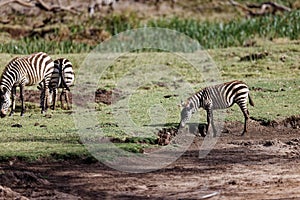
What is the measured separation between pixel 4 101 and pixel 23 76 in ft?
1.83

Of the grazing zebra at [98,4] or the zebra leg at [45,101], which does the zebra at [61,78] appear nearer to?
the zebra leg at [45,101]

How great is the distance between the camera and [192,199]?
7.73 meters

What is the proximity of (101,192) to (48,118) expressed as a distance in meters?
3.94

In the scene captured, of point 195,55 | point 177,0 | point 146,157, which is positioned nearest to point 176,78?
point 195,55

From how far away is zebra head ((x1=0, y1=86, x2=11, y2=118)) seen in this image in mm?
11961

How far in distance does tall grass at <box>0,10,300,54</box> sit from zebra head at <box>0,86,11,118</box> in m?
5.73

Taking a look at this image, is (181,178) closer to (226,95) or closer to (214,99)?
(214,99)

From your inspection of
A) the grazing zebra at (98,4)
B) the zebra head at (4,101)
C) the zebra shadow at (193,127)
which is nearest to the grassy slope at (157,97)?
the zebra shadow at (193,127)

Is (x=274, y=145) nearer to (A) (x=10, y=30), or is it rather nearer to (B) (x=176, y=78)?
(B) (x=176, y=78)

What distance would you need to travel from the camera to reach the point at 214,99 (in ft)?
36.3

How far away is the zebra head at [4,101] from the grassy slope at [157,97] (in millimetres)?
224

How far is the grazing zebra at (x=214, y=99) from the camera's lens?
10.9 m

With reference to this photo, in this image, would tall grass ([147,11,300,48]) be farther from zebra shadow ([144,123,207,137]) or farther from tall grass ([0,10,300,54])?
zebra shadow ([144,123,207,137])

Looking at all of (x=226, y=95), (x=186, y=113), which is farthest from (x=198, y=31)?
(x=186, y=113)
